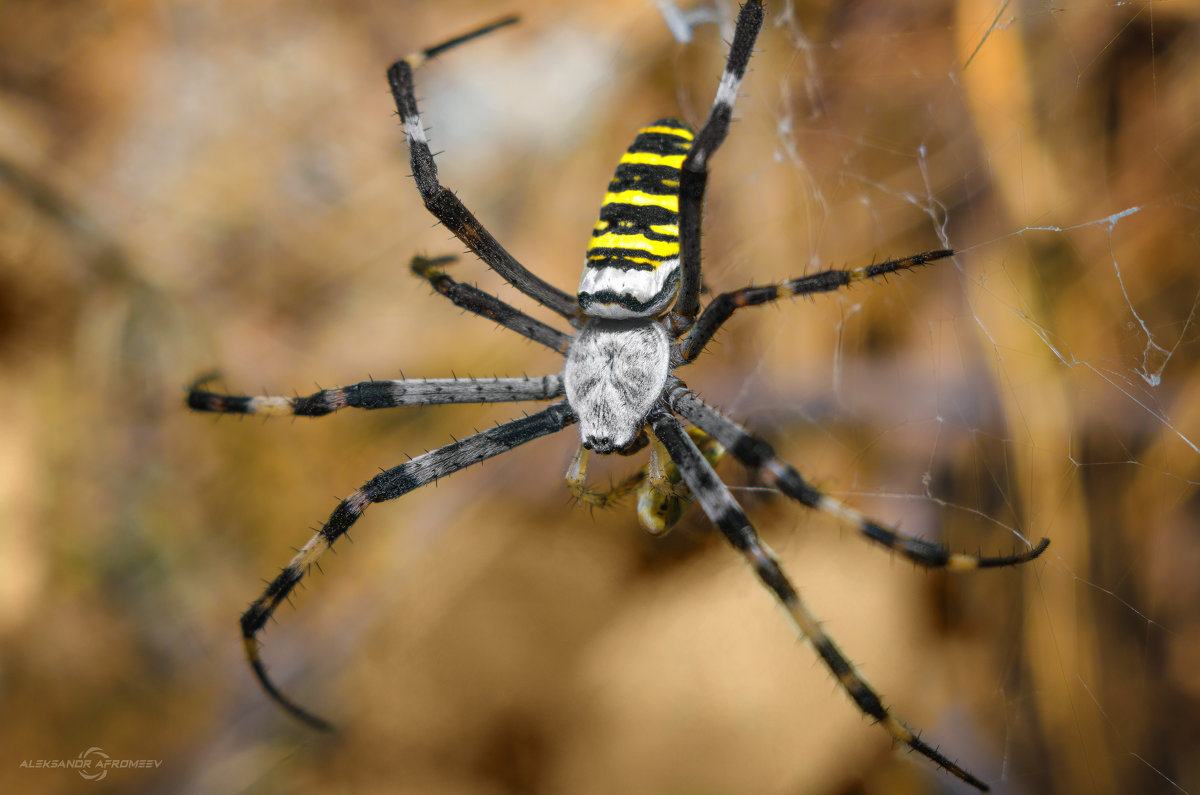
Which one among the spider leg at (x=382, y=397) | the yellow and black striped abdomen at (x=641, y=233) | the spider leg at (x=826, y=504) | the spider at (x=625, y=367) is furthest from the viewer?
the spider leg at (x=382, y=397)

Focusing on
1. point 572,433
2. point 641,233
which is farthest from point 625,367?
point 572,433

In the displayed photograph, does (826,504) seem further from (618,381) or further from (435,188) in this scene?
(435,188)

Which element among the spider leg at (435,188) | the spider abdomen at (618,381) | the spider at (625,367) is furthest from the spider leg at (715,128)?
the spider leg at (435,188)

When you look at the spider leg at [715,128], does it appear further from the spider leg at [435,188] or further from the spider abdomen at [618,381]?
the spider leg at [435,188]

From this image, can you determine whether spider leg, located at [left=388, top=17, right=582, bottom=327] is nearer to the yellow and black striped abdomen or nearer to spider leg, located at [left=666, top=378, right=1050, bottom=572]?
the yellow and black striped abdomen

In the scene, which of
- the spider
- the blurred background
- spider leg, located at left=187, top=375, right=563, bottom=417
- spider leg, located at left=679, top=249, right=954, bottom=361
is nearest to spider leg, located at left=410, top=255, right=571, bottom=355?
the spider

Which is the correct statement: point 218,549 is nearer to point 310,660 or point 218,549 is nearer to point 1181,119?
point 310,660

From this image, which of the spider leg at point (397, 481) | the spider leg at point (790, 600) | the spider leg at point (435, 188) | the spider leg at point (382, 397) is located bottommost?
the spider leg at point (790, 600)
